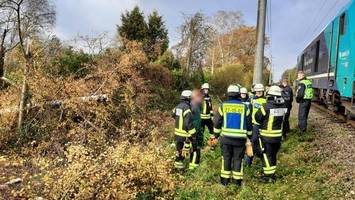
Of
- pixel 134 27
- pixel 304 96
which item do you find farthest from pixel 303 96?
pixel 134 27

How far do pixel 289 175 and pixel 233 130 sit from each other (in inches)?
63.6

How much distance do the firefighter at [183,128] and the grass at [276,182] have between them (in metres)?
0.45

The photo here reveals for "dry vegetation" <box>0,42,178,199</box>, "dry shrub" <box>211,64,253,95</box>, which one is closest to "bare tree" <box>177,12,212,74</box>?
"dry shrub" <box>211,64,253,95</box>

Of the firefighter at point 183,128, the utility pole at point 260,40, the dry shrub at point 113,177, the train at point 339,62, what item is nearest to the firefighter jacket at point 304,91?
the train at point 339,62

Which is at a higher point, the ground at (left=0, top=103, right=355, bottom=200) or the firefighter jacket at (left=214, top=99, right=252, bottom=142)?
the firefighter jacket at (left=214, top=99, right=252, bottom=142)

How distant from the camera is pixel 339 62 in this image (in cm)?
Result: 1298

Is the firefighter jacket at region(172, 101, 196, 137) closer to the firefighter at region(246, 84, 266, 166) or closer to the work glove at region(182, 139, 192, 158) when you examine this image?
the work glove at region(182, 139, 192, 158)

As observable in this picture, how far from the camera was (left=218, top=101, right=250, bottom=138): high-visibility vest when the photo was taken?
778 cm

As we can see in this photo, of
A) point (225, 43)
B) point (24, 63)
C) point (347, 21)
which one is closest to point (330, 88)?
point (347, 21)

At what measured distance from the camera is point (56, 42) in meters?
16.0

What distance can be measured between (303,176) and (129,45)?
13087 millimetres

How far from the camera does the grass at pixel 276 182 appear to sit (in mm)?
7234

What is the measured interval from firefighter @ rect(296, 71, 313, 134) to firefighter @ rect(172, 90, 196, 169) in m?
3.68

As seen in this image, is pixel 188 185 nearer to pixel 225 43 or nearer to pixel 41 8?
pixel 41 8
